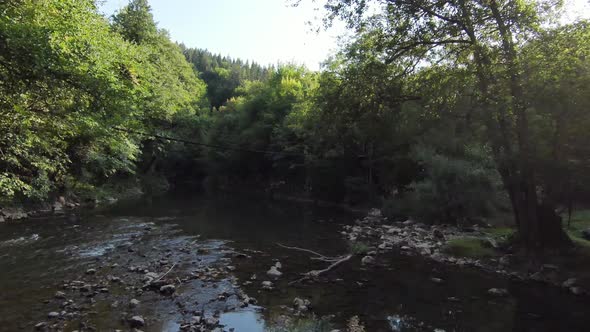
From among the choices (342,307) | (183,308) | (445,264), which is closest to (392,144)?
(445,264)

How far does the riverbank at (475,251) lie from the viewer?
1299cm

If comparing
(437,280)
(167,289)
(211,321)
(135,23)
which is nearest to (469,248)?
(437,280)

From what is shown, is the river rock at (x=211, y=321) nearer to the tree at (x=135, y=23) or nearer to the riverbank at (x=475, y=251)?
the riverbank at (x=475, y=251)

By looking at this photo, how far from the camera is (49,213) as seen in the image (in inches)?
973

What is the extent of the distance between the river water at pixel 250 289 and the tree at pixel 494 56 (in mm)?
3349

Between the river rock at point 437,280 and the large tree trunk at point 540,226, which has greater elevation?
the large tree trunk at point 540,226

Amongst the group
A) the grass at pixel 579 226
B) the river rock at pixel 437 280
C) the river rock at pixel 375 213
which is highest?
the grass at pixel 579 226

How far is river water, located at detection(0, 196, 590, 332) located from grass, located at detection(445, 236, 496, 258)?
178 cm

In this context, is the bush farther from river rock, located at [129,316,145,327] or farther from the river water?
river rock, located at [129,316,145,327]

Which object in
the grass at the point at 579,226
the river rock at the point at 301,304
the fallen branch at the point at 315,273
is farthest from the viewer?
the grass at the point at 579,226

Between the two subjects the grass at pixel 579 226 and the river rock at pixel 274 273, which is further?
the grass at pixel 579 226

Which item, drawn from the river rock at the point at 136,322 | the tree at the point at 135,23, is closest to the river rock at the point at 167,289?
the river rock at the point at 136,322

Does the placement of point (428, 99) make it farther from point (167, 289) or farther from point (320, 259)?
point (167, 289)

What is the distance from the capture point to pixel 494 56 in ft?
41.2
